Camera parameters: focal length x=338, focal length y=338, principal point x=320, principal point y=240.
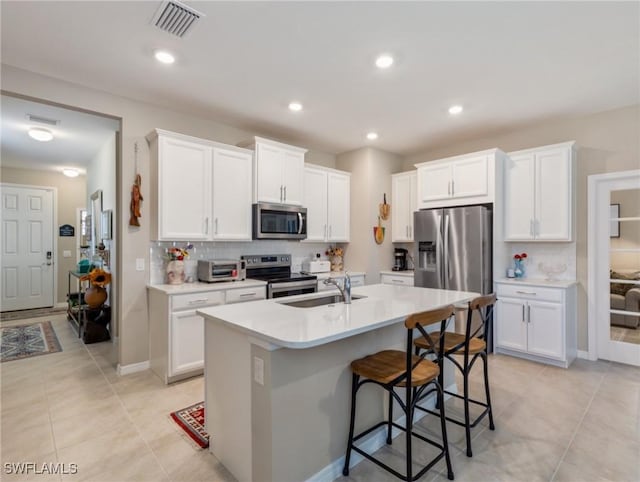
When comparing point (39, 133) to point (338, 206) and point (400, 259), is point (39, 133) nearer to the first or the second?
point (338, 206)

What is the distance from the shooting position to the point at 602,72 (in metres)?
2.93

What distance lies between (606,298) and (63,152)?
7835 mm

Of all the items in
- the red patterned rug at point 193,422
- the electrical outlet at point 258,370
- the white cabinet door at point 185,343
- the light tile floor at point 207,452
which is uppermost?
the electrical outlet at point 258,370

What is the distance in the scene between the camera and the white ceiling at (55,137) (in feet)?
12.4

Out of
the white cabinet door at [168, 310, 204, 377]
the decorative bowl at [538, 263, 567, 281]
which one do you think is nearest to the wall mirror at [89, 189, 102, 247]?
the white cabinet door at [168, 310, 204, 377]

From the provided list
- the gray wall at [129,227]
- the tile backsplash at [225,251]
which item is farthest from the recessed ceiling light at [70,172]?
the tile backsplash at [225,251]

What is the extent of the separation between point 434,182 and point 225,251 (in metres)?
2.94

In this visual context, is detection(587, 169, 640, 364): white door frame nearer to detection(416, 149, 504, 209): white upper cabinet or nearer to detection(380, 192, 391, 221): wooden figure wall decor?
detection(416, 149, 504, 209): white upper cabinet

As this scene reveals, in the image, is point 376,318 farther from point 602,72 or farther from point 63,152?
point 63,152

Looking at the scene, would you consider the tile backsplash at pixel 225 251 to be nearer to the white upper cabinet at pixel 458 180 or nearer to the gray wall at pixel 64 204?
the white upper cabinet at pixel 458 180

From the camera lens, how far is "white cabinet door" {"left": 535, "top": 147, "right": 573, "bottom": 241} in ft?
12.4

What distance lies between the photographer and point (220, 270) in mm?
3664

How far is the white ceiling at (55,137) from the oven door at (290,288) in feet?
8.56

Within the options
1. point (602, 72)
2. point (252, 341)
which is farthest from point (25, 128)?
point (602, 72)
